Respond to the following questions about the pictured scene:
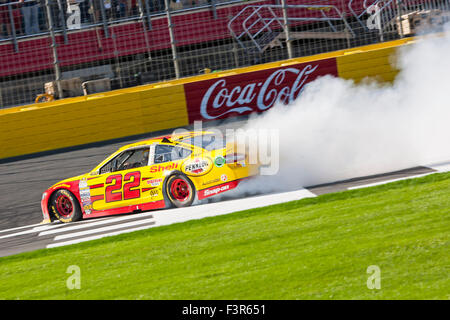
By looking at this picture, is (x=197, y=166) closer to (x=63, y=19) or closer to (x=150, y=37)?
(x=150, y=37)

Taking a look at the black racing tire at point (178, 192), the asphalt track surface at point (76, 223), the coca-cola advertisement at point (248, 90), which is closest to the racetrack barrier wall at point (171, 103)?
the coca-cola advertisement at point (248, 90)

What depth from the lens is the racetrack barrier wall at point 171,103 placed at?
15.1 m

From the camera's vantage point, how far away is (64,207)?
36.3ft

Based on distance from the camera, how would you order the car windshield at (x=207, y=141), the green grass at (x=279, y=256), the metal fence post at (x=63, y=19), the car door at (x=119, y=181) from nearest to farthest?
the green grass at (x=279, y=256), the car windshield at (x=207, y=141), the car door at (x=119, y=181), the metal fence post at (x=63, y=19)

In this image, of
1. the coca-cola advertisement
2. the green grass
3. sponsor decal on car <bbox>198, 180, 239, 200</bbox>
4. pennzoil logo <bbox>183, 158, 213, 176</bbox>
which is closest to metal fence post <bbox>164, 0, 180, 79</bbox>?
the coca-cola advertisement

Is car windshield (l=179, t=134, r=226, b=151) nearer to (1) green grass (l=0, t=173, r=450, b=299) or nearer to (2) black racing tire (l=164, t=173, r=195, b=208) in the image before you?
(2) black racing tire (l=164, t=173, r=195, b=208)

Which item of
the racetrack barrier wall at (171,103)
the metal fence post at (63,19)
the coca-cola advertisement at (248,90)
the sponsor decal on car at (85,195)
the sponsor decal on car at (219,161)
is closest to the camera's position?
the sponsor decal on car at (219,161)

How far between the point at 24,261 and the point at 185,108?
801cm

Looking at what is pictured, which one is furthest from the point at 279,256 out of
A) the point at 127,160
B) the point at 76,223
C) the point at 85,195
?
the point at 76,223

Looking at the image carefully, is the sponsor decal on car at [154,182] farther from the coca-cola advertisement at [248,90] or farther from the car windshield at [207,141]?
the coca-cola advertisement at [248,90]

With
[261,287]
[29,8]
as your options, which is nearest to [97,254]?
[261,287]

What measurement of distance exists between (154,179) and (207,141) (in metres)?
1.03

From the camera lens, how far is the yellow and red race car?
9.70m

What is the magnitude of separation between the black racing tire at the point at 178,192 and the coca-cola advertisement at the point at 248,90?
5512 millimetres
